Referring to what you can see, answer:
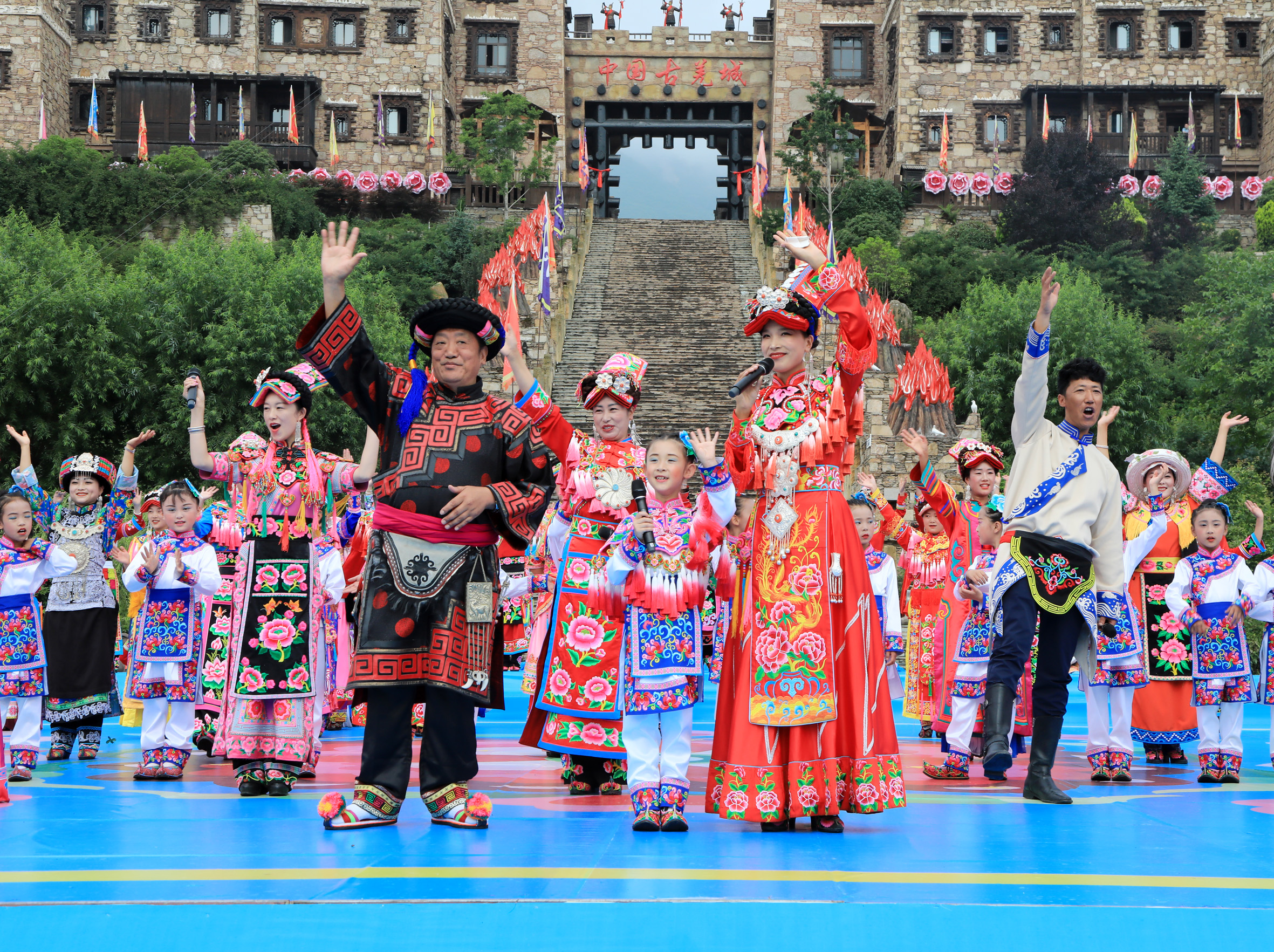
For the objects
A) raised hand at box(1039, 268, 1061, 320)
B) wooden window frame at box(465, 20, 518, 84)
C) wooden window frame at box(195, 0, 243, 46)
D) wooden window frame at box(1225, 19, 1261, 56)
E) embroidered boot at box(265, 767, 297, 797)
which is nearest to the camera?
raised hand at box(1039, 268, 1061, 320)

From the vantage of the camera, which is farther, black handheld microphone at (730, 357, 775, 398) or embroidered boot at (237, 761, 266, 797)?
embroidered boot at (237, 761, 266, 797)

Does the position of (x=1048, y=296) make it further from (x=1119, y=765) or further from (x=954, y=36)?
(x=954, y=36)

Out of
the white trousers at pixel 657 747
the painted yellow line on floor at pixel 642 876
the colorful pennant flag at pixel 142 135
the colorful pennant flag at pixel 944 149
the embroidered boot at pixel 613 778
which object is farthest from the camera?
the colorful pennant flag at pixel 944 149

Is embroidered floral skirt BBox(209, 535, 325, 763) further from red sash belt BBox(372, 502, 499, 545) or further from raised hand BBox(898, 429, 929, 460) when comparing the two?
raised hand BBox(898, 429, 929, 460)

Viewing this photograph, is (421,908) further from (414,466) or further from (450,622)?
(414,466)

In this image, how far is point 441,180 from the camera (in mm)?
41969

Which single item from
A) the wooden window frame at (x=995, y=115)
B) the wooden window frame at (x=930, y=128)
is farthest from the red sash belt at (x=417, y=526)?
the wooden window frame at (x=995, y=115)

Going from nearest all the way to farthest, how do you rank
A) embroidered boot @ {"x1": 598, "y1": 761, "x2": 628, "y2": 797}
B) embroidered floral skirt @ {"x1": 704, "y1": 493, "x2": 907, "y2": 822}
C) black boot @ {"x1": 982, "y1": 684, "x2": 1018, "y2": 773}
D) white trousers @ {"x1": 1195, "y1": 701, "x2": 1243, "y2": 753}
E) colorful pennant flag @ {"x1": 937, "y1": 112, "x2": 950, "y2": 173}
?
embroidered floral skirt @ {"x1": 704, "y1": 493, "x2": 907, "y2": 822} → black boot @ {"x1": 982, "y1": 684, "x2": 1018, "y2": 773} → embroidered boot @ {"x1": 598, "y1": 761, "x2": 628, "y2": 797} → white trousers @ {"x1": 1195, "y1": 701, "x2": 1243, "y2": 753} → colorful pennant flag @ {"x1": 937, "y1": 112, "x2": 950, "y2": 173}

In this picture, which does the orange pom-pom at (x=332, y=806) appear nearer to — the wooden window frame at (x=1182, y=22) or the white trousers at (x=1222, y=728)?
the white trousers at (x=1222, y=728)

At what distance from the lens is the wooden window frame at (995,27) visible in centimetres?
4578

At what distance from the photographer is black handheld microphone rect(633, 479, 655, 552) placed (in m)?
5.97

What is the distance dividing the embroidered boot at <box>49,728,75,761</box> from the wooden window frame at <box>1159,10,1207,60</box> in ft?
150

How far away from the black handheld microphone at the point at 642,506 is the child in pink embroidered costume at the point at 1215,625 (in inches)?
152

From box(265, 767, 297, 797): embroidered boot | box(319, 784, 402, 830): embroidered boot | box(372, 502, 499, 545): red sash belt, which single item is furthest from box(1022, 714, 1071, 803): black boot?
box(265, 767, 297, 797): embroidered boot
